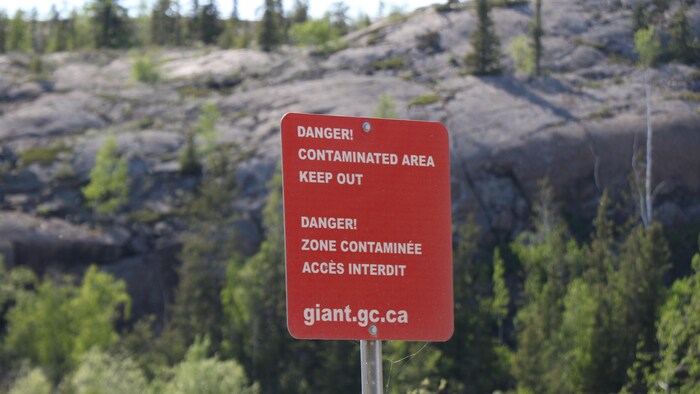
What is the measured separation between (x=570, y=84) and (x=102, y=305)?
31674 millimetres

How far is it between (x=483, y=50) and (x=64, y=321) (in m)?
32.2

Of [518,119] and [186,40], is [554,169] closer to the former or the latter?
[518,119]

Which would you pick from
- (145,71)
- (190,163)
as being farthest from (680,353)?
(145,71)

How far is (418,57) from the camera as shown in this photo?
87000 mm

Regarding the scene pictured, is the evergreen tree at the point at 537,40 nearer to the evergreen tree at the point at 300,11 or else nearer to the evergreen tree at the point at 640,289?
the evergreen tree at the point at 640,289

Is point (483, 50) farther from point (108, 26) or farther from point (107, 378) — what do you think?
point (108, 26)

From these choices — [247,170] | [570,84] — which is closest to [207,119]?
[247,170]

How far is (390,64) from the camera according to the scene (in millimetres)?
86750

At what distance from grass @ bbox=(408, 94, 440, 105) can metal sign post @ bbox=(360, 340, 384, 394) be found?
67979 millimetres

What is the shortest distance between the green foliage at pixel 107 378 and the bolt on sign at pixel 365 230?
41.5 meters

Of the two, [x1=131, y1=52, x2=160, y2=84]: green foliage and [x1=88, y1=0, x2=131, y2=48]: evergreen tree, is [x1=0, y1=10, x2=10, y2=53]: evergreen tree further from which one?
[x1=131, y1=52, x2=160, y2=84]: green foliage

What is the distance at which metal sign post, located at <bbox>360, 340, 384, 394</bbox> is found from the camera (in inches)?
329

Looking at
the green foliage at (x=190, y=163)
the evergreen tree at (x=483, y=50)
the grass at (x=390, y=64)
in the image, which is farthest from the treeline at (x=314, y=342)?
the evergreen tree at (x=483, y=50)

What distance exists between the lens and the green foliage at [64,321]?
6494 centimetres
